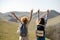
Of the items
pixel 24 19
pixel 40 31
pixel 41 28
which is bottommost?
pixel 40 31

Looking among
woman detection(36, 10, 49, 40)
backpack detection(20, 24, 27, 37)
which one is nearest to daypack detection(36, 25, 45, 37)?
woman detection(36, 10, 49, 40)

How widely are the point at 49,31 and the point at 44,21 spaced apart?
32.5 m

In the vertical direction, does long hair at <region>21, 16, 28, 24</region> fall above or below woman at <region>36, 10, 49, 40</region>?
above

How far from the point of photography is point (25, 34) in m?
10.3

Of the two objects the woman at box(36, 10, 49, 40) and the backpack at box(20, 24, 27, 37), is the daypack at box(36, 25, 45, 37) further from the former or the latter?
the backpack at box(20, 24, 27, 37)

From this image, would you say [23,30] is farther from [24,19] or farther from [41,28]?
[41,28]

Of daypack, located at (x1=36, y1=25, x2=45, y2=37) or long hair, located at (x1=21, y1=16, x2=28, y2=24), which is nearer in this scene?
long hair, located at (x1=21, y1=16, x2=28, y2=24)

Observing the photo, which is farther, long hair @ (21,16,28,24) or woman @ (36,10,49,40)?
woman @ (36,10,49,40)

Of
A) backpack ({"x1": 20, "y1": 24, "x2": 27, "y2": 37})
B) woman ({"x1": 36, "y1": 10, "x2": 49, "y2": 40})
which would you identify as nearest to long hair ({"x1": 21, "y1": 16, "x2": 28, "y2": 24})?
backpack ({"x1": 20, "y1": 24, "x2": 27, "y2": 37})

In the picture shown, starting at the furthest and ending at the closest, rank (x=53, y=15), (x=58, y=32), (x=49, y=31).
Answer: (x=53, y=15)
(x=49, y=31)
(x=58, y=32)

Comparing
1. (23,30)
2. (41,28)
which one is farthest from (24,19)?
(41,28)

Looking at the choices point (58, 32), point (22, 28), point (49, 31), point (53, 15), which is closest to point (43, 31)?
point (22, 28)

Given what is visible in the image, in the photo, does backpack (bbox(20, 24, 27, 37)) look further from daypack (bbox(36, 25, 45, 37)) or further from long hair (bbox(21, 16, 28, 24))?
daypack (bbox(36, 25, 45, 37))

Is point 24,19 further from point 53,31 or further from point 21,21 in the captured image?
point 53,31
